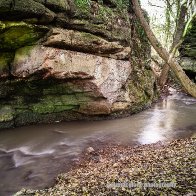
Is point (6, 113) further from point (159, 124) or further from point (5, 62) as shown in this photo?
point (159, 124)

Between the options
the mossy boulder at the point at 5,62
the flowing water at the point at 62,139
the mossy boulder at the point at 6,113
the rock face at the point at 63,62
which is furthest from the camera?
the mossy boulder at the point at 6,113

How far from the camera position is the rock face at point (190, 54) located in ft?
77.3

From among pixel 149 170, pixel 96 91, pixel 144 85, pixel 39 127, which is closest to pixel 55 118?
pixel 39 127

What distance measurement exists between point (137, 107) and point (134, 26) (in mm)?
6070

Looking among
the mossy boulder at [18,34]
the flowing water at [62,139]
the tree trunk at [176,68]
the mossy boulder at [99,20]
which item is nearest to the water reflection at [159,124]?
the flowing water at [62,139]

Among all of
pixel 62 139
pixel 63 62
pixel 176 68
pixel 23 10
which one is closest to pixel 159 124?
pixel 176 68

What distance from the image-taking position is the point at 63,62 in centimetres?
1287

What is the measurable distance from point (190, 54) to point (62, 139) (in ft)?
53.0

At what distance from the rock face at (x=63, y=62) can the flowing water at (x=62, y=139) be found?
2.49ft

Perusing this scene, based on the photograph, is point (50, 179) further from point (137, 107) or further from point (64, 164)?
point (137, 107)

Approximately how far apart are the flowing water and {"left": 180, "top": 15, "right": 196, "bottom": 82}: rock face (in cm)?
795

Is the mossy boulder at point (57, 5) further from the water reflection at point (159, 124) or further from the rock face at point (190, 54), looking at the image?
the rock face at point (190, 54)

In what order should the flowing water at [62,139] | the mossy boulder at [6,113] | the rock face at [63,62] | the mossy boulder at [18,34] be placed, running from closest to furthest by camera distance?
1. the flowing water at [62,139]
2. the mossy boulder at [18,34]
3. the rock face at [63,62]
4. the mossy boulder at [6,113]

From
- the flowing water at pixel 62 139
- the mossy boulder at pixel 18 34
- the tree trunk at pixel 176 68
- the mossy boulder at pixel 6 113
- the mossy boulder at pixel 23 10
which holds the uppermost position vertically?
the mossy boulder at pixel 23 10
